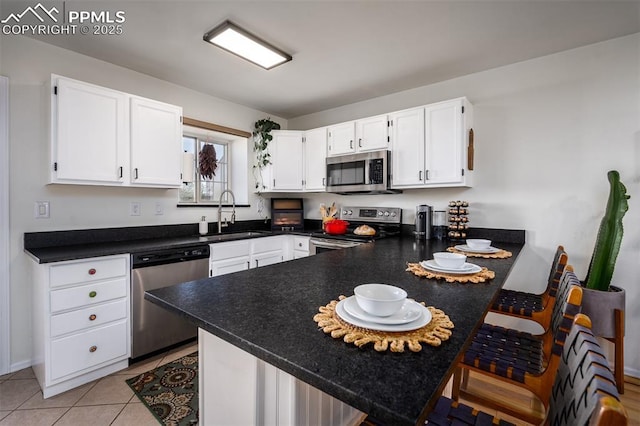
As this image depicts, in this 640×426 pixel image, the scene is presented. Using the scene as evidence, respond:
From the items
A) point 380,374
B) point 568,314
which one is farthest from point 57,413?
point 568,314

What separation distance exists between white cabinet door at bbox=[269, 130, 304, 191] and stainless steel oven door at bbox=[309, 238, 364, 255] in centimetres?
86

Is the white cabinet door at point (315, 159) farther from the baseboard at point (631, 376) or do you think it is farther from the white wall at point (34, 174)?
the baseboard at point (631, 376)

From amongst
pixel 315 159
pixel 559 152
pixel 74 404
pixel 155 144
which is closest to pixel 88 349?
pixel 74 404

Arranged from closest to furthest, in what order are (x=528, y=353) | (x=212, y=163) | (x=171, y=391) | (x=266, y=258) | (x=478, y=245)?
1. (x=528, y=353)
2. (x=171, y=391)
3. (x=478, y=245)
4. (x=266, y=258)
5. (x=212, y=163)

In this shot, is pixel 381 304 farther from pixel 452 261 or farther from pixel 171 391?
pixel 171 391

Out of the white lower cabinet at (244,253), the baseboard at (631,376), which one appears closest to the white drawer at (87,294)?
the white lower cabinet at (244,253)

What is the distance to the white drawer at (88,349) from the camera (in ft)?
6.13

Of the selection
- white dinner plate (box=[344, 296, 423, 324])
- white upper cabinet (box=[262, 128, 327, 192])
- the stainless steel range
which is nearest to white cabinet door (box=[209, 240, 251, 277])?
the stainless steel range

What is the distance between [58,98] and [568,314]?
122 inches

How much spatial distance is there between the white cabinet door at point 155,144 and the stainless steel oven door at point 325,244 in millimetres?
1441

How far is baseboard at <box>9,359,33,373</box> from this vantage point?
2105 millimetres

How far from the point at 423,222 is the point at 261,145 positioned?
2.14 metres

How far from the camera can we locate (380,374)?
1.89ft

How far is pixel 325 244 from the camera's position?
119 inches
